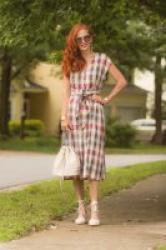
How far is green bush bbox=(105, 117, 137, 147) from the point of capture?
3609 centimetres

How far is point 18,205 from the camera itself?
10.6 meters

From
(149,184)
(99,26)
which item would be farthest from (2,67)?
(99,26)

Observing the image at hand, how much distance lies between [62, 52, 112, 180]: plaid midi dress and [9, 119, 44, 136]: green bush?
116 feet

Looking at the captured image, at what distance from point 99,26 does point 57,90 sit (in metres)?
40.4

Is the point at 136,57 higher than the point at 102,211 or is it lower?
higher

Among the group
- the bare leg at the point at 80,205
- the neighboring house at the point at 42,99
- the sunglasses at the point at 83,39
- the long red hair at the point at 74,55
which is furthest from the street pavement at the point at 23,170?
the neighboring house at the point at 42,99

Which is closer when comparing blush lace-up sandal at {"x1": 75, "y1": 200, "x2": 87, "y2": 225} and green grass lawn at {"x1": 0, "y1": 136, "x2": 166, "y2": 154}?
blush lace-up sandal at {"x1": 75, "y1": 200, "x2": 87, "y2": 225}

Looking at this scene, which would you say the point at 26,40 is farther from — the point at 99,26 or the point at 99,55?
the point at 99,55

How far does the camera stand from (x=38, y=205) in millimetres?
10648

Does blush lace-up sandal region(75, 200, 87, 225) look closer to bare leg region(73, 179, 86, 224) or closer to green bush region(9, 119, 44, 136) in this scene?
bare leg region(73, 179, 86, 224)

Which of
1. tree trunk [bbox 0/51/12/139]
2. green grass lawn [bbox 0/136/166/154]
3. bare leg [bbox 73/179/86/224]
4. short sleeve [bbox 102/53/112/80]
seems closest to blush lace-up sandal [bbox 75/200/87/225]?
bare leg [bbox 73/179/86/224]

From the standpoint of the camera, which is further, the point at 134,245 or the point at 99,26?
the point at 99,26

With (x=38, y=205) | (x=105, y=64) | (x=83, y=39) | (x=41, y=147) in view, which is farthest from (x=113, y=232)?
(x=41, y=147)

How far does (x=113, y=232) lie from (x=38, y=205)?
2430 mm
